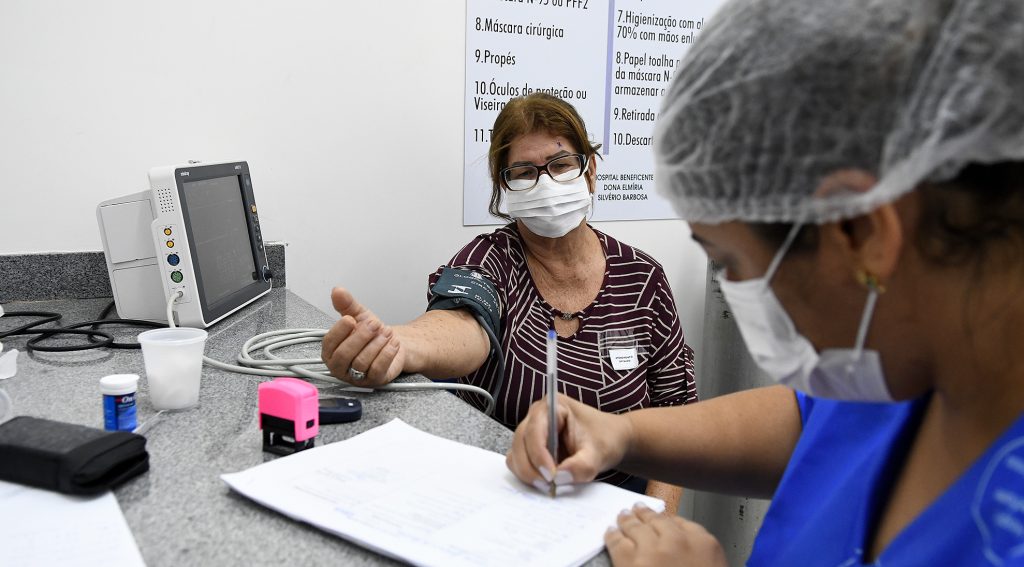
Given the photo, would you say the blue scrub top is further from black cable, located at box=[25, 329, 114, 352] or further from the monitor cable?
black cable, located at box=[25, 329, 114, 352]

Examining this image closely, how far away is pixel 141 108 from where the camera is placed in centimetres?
174

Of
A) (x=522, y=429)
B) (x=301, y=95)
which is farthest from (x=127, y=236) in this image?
(x=522, y=429)

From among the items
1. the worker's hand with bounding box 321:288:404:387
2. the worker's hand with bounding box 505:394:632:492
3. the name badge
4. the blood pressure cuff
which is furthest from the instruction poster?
the blood pressure cuff

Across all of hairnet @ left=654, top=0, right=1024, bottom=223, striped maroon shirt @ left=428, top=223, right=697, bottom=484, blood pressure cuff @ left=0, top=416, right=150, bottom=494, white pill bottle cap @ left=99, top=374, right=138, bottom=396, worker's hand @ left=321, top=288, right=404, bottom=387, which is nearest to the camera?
hairnet @ left=654, top=0, right=1024, bottom=223

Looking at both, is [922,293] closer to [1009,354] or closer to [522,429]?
[1009,354]

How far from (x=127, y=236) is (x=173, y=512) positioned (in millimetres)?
911

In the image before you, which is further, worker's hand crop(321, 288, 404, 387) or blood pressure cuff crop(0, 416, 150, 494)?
worker's hand crop(321, 288, 404, 387)

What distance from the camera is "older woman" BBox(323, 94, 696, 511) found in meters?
1.65

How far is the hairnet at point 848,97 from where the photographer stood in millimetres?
488

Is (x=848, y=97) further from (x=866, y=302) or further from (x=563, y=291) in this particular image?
(x=563, y=291)

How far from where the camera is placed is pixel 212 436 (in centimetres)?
95

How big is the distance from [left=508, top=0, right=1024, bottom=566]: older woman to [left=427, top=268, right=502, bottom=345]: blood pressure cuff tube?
753 millimetres

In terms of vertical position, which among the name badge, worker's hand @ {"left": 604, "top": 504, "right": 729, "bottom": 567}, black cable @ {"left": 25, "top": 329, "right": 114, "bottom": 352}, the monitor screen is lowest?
the name badge

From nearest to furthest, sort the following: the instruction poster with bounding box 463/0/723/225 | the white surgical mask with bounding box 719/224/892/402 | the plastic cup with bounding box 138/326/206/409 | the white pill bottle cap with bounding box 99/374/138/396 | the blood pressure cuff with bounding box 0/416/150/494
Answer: the white surgical mask with bounding box 719/224/892/402 < the blood pressure cuff with bounding box 0/416/150/494 < the white pill bottle cap with bounding box 99/374/138/396 < the plastic cup with bounding box 138/326/206/409 < the instruction poster with bounding box 463/0/723/225
